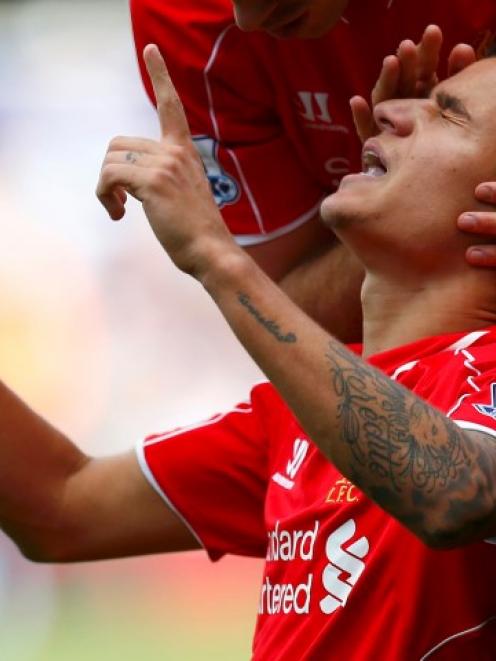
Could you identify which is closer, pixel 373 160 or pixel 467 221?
pixel 467 221

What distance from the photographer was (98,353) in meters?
4.09

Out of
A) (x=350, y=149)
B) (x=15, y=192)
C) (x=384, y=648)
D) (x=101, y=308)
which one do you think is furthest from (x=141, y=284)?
(x=384, y=648)

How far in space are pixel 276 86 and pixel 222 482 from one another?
0.57 metres

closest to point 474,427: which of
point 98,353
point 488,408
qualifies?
point 488,408

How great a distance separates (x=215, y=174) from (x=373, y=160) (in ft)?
1.36

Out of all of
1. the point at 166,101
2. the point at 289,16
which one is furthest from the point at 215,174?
the point at 166,101

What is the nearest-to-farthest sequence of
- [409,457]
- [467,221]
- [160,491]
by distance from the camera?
[409,457] → [467,221] → [160,491]

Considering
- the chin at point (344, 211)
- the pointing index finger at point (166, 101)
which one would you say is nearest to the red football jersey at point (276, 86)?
the chin at point (344, 211)

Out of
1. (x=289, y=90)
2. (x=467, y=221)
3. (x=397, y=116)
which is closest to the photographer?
(x=467, y=221)

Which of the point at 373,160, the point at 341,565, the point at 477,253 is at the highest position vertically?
the point at 373,160

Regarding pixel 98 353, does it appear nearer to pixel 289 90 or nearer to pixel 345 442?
pixel 289 90

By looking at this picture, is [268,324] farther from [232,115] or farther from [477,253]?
[232,115]

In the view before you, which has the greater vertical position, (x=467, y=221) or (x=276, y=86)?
(x=276, y=86)

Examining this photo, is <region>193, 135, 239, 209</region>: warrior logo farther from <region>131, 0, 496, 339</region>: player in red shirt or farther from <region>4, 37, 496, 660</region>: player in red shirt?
<region>4, 37, 496, 660</region>: player in red shirt
